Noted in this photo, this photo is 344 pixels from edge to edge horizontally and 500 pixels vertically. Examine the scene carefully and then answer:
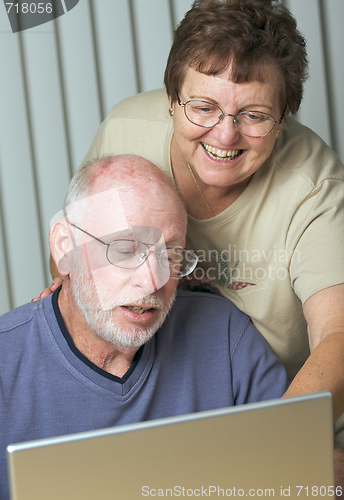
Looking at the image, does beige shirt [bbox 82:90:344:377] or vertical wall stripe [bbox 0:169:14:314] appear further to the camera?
vertical wall stripe [bbox 0:169:14:314]

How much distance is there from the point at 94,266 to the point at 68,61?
1.33 metres

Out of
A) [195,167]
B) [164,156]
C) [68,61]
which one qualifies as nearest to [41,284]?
[68,61]

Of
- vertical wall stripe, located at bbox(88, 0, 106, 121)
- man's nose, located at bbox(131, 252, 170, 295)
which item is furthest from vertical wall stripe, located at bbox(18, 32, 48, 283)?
man's nose, located at bbox(131, 252, 170, 295)

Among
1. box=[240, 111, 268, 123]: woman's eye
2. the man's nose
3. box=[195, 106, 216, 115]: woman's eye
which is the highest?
box=[195, 106, 216, 115]: woman's eye

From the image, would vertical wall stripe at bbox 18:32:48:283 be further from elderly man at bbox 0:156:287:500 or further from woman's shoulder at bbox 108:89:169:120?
elderly man at bbox 0:156:287:500

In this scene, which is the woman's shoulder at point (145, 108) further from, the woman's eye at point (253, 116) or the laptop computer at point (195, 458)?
the laptop computer at point (195, 458)

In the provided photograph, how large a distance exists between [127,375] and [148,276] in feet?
0.76

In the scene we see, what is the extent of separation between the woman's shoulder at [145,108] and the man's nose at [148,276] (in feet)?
1.87

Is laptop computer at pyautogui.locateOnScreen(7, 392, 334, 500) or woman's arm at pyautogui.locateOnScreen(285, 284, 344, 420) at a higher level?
laptop computer at pyautogui.locateOnScreen(7, 392, 334, 500)

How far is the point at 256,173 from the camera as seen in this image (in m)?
1.40

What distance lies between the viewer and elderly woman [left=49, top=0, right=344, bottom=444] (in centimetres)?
120

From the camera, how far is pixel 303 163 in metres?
1.38

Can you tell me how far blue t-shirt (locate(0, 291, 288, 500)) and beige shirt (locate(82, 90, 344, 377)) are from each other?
11cm

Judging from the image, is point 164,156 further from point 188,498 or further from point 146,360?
point 188,498
